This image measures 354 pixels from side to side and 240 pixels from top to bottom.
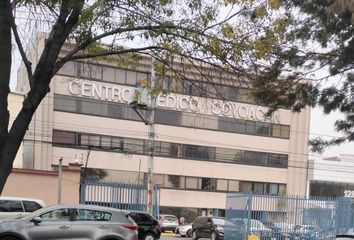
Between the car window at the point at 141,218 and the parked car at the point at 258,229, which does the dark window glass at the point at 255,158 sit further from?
the car window at the point at 141,218

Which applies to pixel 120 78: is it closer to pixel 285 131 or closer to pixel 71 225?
pixel 285 131

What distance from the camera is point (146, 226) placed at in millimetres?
23250

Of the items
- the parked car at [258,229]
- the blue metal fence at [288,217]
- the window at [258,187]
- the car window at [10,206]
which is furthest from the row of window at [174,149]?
the car window at [10,206]

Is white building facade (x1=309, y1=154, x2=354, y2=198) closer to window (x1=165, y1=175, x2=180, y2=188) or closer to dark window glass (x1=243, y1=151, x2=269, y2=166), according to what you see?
dark window glass (x1=243, y1=151, x2=269, y2=166)

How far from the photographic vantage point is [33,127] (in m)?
48.2

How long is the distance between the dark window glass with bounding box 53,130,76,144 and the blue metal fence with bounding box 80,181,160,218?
81.2 feet

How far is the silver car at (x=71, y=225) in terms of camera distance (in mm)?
14023

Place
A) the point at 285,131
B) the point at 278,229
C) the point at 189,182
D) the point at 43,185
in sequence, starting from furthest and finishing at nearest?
the point at 285,131, the point at 189,182, the point at 43,185, the point at 278,229

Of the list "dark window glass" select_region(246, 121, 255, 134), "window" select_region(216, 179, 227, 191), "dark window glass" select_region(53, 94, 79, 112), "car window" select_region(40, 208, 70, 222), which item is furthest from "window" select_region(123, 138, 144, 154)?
"car window" select_region(40, 208, 70, 222)

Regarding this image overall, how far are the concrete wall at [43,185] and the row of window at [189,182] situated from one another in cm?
2308

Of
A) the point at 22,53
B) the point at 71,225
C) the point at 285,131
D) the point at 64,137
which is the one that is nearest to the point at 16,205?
the point at 71,225

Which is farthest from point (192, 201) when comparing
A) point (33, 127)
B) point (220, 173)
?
point (33, 127)

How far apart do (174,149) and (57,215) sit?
38893 millimetres

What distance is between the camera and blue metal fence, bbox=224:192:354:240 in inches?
918
